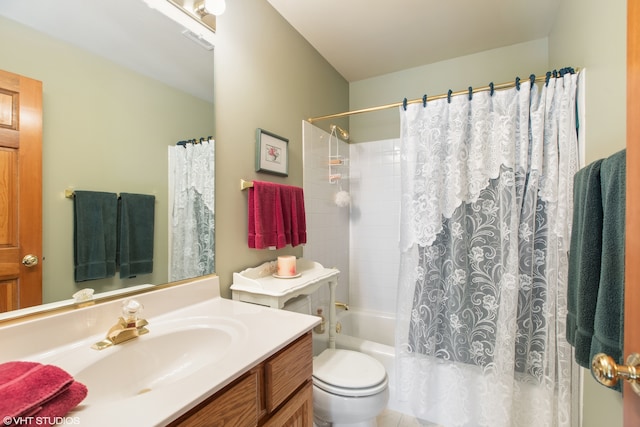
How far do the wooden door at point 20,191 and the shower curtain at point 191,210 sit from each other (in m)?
0.40

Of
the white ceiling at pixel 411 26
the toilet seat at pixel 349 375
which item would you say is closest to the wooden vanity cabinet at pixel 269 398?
the toilet seat at pixel 349 375

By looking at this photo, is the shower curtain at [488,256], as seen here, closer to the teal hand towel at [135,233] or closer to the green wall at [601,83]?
the green wall at [601,83]

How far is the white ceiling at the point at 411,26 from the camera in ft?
5.55

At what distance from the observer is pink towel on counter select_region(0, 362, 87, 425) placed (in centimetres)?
47

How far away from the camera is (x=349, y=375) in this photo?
4.41 feet

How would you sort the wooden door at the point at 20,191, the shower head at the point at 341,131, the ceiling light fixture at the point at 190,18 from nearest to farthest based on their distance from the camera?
the wooden door at the point at 20,191
the ceiling light fixture at the point at 190,18
the shower head at the point at 341,131

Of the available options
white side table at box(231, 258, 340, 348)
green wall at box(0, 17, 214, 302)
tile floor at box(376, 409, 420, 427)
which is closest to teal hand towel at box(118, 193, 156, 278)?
green wall at box(0, 17, 214, 302)

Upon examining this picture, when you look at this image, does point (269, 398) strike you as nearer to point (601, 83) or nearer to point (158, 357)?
point (158, 357)

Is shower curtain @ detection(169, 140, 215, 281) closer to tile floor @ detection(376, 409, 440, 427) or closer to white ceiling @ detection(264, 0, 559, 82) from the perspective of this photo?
white ceiling @ detection(264, 0, 559, 82)

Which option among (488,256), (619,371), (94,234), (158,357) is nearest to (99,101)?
(94,234)

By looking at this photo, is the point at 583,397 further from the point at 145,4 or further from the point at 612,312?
the point at 145,4

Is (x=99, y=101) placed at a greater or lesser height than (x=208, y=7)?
lesser

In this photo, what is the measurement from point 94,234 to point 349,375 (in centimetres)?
120

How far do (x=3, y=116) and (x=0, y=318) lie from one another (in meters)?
0.52
